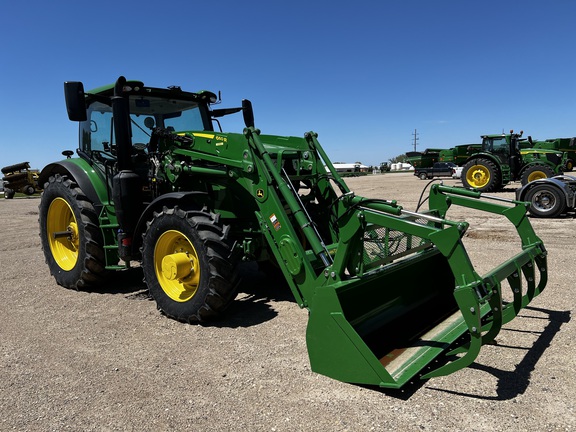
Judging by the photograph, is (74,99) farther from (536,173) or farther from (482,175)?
(536,173)

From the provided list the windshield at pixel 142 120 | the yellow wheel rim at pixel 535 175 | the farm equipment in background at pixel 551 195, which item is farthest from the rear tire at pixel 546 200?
the windshield at pixel 142 120

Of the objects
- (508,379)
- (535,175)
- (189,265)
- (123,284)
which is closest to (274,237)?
(189,265)

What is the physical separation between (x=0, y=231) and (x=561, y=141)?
31652 millimetres

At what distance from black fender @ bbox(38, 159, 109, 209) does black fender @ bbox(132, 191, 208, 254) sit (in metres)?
0.95

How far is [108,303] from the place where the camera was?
215 inches

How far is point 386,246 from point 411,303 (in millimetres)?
614

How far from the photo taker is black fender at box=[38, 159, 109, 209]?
583cm

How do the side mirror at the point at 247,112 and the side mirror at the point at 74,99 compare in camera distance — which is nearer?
the side mirror at the point at 74,99

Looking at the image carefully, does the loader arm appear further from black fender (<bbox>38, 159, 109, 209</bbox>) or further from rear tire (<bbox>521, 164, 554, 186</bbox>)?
rear tire (<bbox>521, 164, 554, 186</bbox>)

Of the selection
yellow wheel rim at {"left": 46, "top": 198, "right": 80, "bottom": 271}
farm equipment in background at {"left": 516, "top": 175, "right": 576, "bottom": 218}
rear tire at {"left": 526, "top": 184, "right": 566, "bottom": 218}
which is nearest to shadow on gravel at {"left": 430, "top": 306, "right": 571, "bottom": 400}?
yellow wheel rim at {"left": 46, "top": 198, "right": 80, "bottom": 271}

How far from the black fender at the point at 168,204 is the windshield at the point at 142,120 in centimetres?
137

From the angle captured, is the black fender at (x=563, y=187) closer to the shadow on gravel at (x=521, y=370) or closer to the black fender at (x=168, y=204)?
the shadow on gravel at (x=521, y=370)

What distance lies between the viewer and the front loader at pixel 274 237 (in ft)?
10.6

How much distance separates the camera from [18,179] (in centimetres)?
2888
